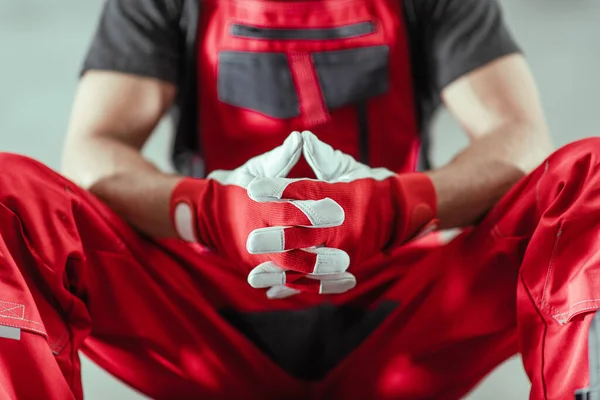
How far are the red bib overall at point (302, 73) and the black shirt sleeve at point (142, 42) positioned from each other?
0.12ft

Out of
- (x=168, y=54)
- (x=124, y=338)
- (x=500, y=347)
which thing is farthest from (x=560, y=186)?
(x=168, y=54)

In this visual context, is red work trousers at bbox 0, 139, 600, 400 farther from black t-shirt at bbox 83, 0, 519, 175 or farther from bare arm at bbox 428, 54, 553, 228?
black t-shirt at bbox 83, 0, 519, 175

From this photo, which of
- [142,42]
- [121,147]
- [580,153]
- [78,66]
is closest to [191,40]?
[142,42]

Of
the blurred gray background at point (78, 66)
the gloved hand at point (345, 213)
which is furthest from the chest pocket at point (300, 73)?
the blurred gray background at point (78, 66)

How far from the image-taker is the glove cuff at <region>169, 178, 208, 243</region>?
768mm

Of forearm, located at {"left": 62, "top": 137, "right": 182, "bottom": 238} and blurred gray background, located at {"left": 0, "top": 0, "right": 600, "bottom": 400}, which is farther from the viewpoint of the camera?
blurred gray background, located at {"left": 0, "top": 0, "right": 600, "bottom": 400}

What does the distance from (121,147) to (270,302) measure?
10.5 inches

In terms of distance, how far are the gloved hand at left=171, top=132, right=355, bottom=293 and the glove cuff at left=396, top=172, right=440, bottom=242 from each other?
0.08 m

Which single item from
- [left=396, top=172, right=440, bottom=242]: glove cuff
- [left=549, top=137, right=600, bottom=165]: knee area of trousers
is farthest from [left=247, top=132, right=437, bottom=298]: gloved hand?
[left=549, top=137, right=600, bottom=165]: knee area of trousers

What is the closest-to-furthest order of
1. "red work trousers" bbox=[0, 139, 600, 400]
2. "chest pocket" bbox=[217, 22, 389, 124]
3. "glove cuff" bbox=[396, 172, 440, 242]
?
"red work trousers" bbox=[0, 139, 600, 400] → "glove cuff" bbox=[396, 172, 440, 242] → "chest pocket" bbox=[217, 22, 389, 124]

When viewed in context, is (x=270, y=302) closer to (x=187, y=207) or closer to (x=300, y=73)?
(x=187, y=207)

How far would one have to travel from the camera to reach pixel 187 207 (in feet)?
2.56

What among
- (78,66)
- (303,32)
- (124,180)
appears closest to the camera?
(124,180)

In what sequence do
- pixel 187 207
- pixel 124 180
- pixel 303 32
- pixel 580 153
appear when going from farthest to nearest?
pixel 303 32
pixel 124 180
pixel 187 207
pixel 580 153
